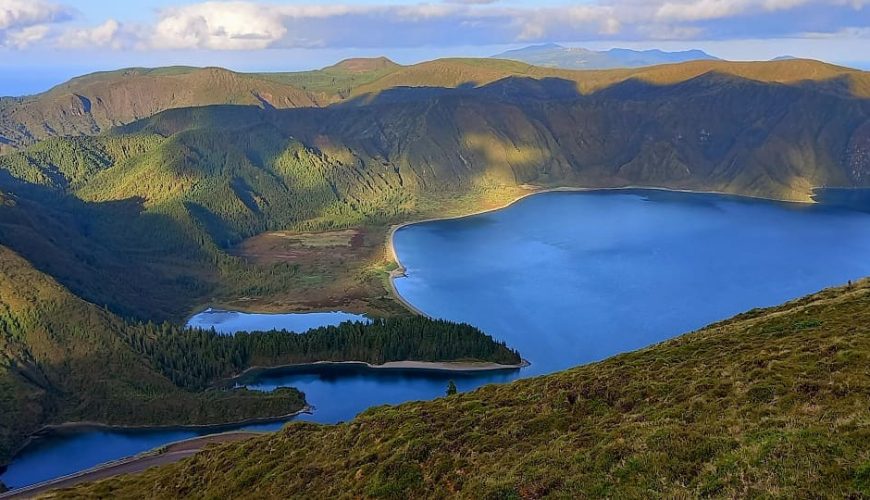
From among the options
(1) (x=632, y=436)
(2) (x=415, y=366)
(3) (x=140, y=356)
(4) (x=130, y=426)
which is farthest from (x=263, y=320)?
(1) (x=632, y=436)

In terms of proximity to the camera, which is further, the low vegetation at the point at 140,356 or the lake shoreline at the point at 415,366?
the lake shoreline at the point at 415,366

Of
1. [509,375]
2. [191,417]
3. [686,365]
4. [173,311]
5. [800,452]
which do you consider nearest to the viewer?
[800,452]

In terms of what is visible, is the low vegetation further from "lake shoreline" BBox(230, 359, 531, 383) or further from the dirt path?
the dirt path

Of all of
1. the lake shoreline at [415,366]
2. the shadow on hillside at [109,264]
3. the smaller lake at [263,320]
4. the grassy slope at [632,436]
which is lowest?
the lake shoreline at [415,366]

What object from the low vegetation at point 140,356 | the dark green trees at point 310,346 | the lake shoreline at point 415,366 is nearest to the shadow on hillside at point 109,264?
the low vegetation at point 140,356

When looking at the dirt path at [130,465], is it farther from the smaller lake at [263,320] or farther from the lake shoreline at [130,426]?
the smaller lake at [263,320]

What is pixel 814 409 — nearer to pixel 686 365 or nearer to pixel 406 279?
pixel 686 365

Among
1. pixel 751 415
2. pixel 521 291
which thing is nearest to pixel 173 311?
pixel 521 291
